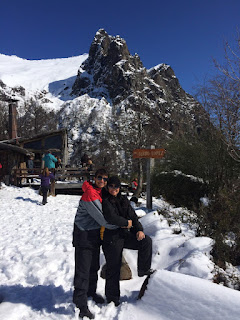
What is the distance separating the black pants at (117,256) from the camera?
9.55ft

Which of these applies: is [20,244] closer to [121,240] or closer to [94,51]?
[121,240]

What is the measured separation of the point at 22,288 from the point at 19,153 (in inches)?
543

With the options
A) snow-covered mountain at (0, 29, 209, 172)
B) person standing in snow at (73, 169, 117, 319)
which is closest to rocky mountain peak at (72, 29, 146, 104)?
snow-covered mountain at (0, 29, 209, 172)

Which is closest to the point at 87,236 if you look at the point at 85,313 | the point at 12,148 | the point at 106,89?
the point at 85,313

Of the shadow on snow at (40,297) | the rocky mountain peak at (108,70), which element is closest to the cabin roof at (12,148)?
the shadow on snow at (40,297)

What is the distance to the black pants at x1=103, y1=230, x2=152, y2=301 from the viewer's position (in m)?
2.91

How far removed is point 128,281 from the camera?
366cm

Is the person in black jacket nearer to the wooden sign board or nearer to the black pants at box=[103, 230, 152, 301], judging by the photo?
the black pants at box=[103, 230, 152, 301]

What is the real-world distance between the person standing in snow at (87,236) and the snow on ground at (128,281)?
23 cm

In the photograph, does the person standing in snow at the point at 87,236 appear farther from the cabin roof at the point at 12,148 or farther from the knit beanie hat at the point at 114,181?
the cabin roof at the point at 12,148

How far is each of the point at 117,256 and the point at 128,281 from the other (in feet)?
3.35

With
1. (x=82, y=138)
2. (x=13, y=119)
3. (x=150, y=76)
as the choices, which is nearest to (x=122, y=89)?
(x=150, y=76)

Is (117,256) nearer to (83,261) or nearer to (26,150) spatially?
(83,261)

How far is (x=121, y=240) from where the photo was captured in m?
2.97
